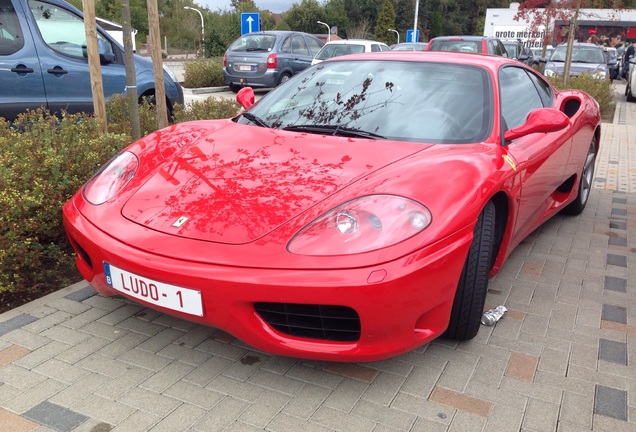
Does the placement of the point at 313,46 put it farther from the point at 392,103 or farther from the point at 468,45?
the point at 392,103

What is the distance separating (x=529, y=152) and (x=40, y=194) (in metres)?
2.66

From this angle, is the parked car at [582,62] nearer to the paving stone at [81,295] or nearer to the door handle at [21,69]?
the door handle at [21,69]

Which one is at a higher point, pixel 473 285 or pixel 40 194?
pixel 40 194

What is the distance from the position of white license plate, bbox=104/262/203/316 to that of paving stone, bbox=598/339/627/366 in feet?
5.89

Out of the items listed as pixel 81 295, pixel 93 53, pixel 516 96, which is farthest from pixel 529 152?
pixel 93 53

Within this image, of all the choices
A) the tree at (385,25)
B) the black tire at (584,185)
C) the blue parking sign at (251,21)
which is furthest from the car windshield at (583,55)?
the tree at (385,25)

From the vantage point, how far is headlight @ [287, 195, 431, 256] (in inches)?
78.8

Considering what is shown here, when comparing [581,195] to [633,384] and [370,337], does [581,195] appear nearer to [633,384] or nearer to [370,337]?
[633,384]

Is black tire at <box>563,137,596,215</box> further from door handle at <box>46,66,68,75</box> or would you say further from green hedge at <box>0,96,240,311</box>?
door handle at <box>46,66,68,75</box>

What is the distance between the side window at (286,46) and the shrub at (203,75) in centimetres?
259

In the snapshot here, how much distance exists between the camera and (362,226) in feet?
6.79

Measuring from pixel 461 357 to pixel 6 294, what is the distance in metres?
2.34

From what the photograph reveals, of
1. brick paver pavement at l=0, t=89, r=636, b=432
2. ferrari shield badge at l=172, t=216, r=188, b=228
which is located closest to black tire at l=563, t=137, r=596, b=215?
brick paver pavement at l=0, t=89, r=636, b=432

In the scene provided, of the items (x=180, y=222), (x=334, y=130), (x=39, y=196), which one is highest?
(x=334, y=130)
